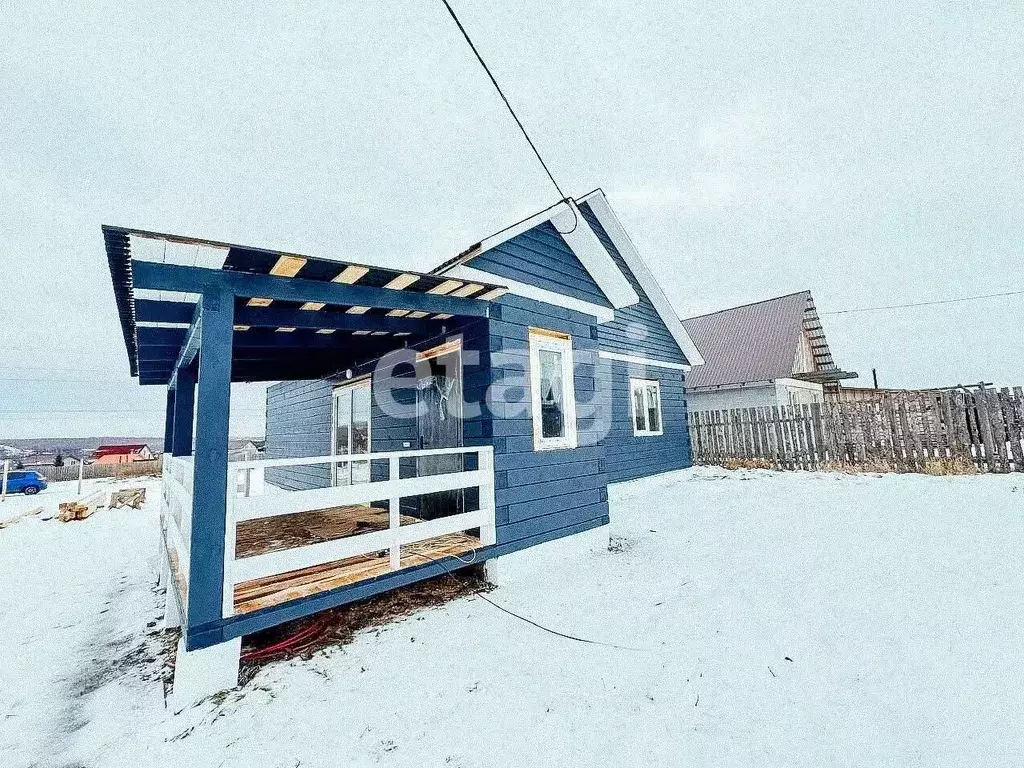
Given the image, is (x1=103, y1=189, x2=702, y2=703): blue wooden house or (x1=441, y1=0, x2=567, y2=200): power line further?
(x1=441, y1=0, x2=567, y2=200): power line

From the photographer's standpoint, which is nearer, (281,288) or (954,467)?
(281,288)

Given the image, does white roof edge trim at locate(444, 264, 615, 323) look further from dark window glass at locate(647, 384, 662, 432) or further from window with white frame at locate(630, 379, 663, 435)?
dark window glass at locate(647, 384, 662, 432)

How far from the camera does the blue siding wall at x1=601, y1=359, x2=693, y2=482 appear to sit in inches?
404

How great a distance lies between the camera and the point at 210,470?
3.13 meters

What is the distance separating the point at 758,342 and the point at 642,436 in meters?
9.52

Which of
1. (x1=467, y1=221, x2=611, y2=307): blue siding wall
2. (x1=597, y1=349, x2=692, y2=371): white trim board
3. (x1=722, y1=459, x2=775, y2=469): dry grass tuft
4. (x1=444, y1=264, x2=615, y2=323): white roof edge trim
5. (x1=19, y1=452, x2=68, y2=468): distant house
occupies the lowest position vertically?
(x1=722, y1=459, x2=775, y2=469): dry grass tuft

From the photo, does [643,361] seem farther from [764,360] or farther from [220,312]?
[220,312]

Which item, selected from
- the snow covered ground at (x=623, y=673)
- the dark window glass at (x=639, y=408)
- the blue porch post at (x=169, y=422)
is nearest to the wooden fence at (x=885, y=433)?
the dark window glass at (x=639, y=408)

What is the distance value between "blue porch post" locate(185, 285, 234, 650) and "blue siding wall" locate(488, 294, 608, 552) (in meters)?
2.69

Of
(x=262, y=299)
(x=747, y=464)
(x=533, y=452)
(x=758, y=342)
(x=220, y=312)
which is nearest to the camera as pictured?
(x=220, y=312)

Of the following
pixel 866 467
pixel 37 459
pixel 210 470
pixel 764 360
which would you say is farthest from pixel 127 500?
pixel 37 459

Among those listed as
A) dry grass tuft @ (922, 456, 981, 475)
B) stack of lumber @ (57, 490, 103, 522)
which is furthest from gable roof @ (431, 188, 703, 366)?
stack of lumber @ (57, 490, 103, 522)

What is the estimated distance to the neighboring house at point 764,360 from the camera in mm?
15391

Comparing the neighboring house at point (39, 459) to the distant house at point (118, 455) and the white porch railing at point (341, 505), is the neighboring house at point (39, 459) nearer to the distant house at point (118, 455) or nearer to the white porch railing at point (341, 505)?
the distant house at point (118, 455)
